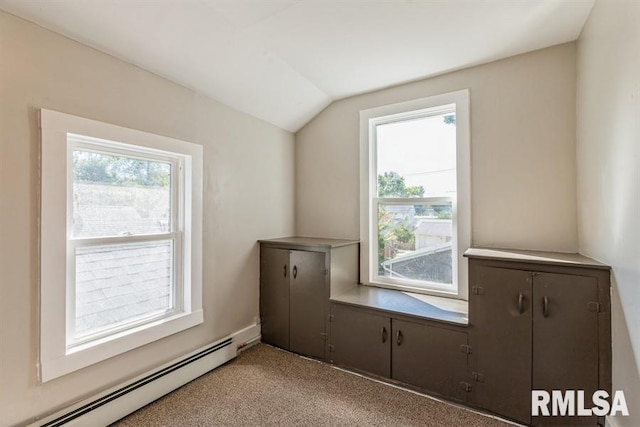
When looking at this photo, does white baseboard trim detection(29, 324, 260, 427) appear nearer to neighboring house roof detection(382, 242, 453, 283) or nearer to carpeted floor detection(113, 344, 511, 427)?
carpeted floor detection(113, 344, 511, 427)

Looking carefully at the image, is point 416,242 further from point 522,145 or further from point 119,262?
point 119,262

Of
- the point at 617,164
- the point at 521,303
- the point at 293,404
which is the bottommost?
the point at 293,404

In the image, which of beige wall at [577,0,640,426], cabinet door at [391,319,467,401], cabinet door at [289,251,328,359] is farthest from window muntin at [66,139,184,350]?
beige wall at [577,0,640,426]

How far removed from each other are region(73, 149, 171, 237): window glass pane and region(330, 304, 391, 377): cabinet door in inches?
63.2

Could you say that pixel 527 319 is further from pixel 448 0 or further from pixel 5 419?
pixel 5 419

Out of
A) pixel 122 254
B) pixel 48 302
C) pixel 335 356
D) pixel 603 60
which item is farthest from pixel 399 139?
pixel 48 302

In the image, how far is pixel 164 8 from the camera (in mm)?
1678

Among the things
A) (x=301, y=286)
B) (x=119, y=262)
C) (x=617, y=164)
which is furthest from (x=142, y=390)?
(x=617, y=164)

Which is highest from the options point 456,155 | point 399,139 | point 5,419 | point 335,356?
point 399,139

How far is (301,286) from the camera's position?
2.66 m

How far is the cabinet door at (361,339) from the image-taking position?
2.23m

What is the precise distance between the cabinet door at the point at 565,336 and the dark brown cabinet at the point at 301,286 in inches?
57.5

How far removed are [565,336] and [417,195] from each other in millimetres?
1462

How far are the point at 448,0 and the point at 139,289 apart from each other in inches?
109
